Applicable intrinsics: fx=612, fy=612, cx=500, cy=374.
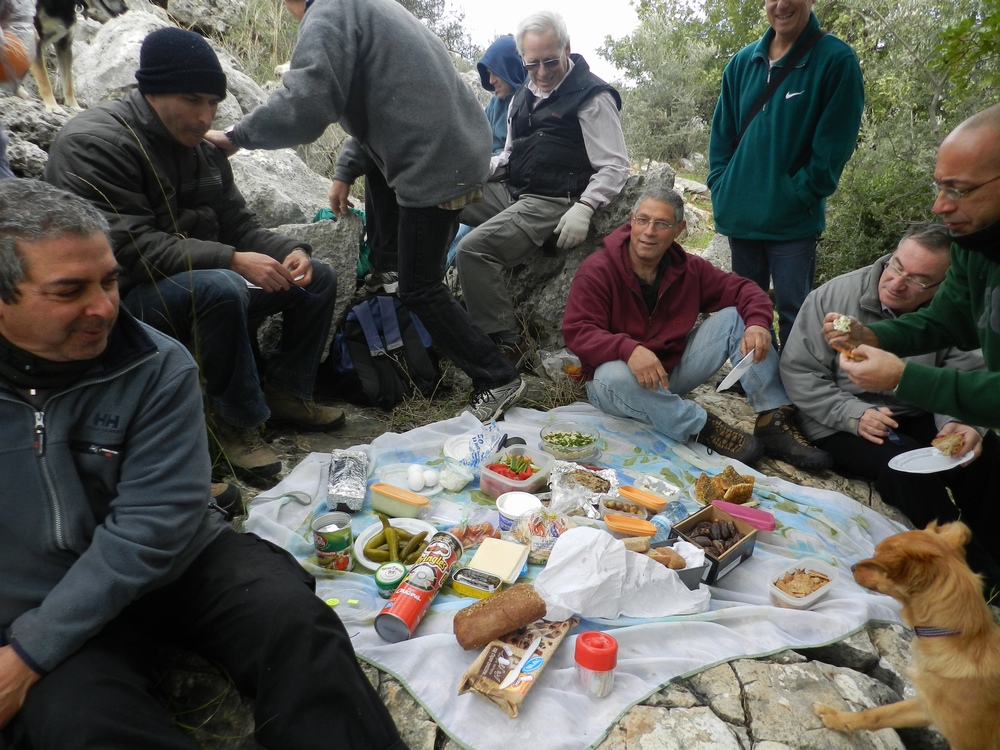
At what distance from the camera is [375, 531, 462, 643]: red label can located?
223 cm

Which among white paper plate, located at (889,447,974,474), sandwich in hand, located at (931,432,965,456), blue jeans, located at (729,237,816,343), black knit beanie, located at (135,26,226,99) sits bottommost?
white paper plate, located at (889,447,974,474)

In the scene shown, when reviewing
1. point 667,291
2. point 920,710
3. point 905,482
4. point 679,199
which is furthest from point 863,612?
point 679,199

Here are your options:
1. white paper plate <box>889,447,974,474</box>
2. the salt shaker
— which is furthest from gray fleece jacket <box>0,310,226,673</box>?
white paper plate <box>889,447,974,474</box>

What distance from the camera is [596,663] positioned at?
2.01m

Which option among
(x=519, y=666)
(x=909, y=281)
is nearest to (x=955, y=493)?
(x=909, y=281)

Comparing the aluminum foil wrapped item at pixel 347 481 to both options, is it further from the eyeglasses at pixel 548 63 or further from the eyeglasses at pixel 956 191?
the eyeglasses at pixel 548 63

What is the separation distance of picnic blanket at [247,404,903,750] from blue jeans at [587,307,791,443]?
27cm

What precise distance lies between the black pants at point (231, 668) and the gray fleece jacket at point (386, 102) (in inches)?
87.1

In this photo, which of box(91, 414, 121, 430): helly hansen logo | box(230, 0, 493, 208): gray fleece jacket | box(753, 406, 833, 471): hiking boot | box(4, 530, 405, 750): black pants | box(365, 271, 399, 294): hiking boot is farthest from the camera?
box(365, 271, 399, 294): hiking boot

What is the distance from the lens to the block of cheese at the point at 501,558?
253 centimetres

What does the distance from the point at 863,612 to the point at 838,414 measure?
136 cm

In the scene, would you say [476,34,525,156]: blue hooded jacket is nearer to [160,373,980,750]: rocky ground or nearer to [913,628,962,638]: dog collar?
[160,373,980,750]: rocky ground

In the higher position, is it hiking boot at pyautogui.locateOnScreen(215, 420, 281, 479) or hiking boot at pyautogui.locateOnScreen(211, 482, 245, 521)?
hiking boot at pyautogui.locateOnScreen(211, 482, 245, 521)

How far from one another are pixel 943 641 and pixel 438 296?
9.51 ft
